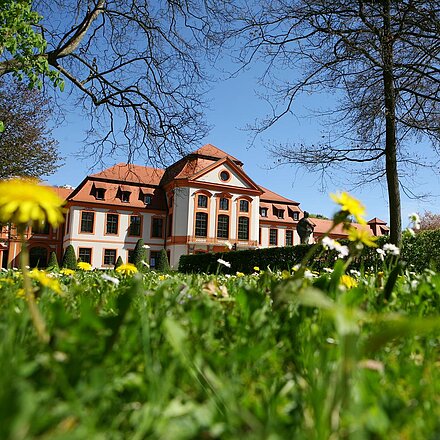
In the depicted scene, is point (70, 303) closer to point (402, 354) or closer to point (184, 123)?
point (402, 354)

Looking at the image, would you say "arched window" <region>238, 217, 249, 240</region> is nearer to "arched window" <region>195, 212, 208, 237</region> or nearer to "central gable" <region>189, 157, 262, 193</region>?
"central gable" <region>189, 157, 262, 193</region>

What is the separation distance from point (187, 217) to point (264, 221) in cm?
825

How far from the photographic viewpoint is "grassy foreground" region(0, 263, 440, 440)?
0.56 m

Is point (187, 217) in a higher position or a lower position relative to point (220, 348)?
higher

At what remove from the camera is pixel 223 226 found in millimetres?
32969

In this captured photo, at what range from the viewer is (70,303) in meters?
1.52

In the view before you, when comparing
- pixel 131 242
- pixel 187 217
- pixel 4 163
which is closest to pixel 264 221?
pixel 187 217

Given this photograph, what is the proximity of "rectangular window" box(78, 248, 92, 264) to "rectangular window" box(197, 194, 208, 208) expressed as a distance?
931 cm

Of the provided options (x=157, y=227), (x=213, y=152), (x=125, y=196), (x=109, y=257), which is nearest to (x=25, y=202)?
(x=109, y=257)

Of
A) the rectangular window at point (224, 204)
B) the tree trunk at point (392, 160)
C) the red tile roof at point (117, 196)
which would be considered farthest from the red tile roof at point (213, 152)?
the tree trunk at point (392, 160)

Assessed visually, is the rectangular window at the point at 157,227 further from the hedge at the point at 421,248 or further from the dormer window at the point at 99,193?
the hedge at the point at 421,248

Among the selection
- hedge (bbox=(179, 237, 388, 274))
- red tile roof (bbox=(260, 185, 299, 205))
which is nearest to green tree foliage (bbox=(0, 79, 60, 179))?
hedge (bbox=(179, 237, 388, 274))

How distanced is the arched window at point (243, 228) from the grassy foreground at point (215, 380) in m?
32.2

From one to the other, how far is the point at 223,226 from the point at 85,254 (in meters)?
11.2
